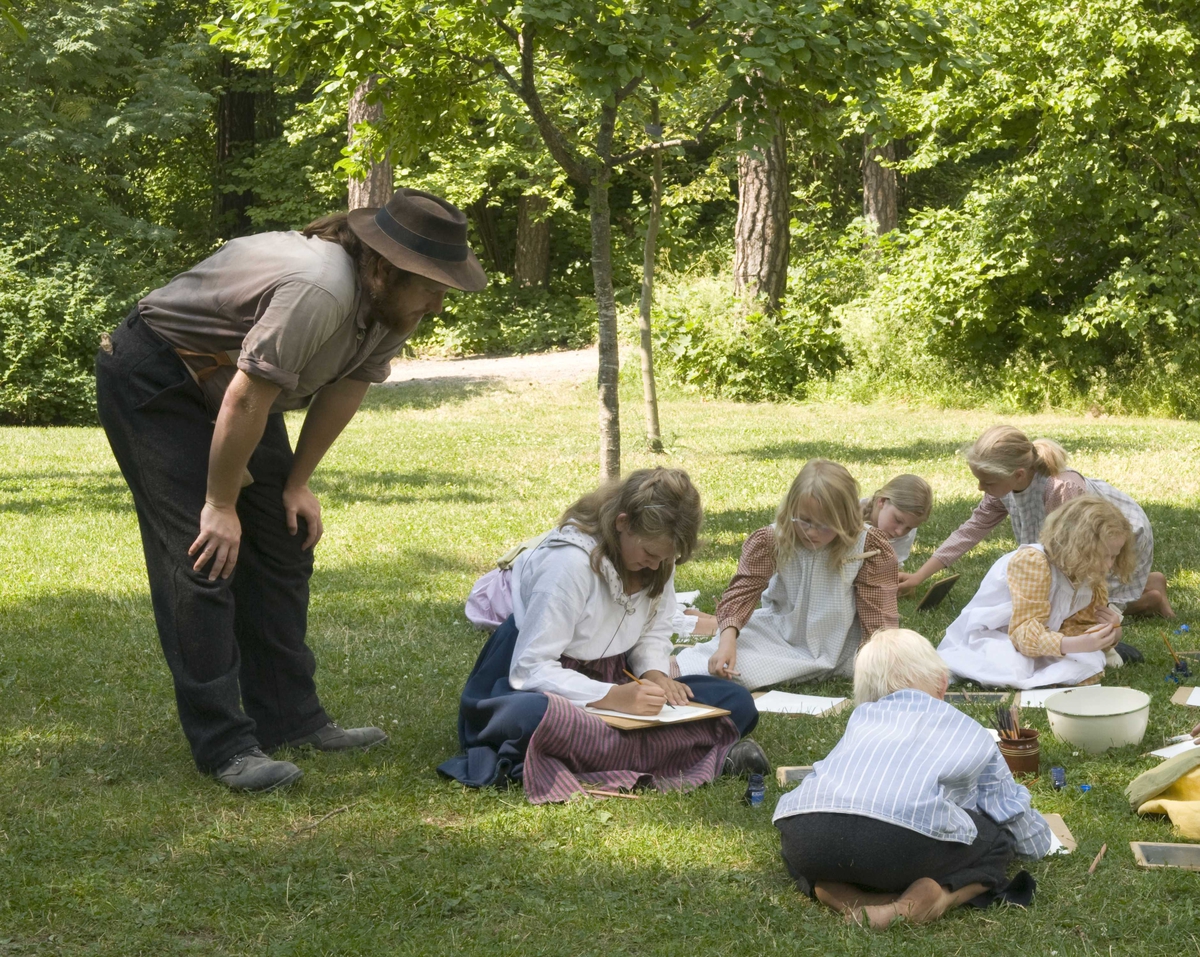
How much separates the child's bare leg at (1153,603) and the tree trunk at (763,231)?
12.2m

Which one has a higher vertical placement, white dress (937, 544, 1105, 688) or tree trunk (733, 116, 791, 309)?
tree trunk (733, 116, 791, 309)

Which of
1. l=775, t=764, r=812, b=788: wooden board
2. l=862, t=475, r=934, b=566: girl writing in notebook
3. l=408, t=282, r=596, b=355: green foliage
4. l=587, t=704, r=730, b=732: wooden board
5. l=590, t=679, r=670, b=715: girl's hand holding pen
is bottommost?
l=775, t=764, r=812, b=788: wooden board

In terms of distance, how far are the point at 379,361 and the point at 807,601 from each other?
231 cm

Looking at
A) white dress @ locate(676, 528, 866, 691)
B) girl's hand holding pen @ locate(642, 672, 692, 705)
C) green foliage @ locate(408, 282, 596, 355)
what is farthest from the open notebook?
green foliage @ locate(408, 282, 596, 355)

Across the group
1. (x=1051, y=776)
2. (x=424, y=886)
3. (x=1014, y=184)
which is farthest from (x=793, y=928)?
(x=1014, y=184)

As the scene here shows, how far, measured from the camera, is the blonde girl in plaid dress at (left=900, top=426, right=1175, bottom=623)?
19.6ft

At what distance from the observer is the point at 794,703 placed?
5.18 metres

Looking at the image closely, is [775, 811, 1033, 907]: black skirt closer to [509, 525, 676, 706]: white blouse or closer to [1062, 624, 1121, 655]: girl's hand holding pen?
[509, 525, 676, 706]: white blouse

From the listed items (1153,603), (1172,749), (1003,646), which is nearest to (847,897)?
(1172,749)

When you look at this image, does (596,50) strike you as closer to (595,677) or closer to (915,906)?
(595,677)

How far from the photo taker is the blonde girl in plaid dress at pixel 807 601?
17.7ft

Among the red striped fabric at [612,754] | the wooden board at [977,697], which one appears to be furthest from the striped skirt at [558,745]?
the wooden board at [977,697]

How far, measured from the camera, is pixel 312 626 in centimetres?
636

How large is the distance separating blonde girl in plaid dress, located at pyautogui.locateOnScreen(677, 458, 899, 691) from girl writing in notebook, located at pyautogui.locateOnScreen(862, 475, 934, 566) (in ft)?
3.39
